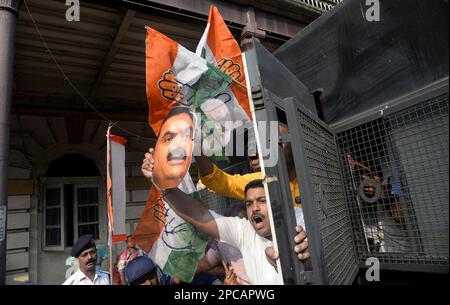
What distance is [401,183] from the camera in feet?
6.90

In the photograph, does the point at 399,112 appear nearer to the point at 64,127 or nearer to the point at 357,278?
the point at 357,278

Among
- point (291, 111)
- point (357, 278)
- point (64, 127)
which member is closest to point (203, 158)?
point (291, 111)

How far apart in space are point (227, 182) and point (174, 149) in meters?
0.74

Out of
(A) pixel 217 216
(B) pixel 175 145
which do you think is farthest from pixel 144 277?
(B) pixel 175 145

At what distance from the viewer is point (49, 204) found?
6.45 metres

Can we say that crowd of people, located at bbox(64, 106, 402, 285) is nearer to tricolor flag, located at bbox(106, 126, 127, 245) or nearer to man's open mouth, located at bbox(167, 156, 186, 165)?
man's open mouth, located at bbox(167, 156, 186, 165)

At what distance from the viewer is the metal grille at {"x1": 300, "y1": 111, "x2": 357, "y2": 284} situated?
1.71 m

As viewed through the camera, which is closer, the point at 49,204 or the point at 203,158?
the point at 203,158

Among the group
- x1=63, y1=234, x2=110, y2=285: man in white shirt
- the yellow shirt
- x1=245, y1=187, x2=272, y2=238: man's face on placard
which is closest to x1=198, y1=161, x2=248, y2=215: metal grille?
the yellow shirt

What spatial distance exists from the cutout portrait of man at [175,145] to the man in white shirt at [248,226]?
498mm

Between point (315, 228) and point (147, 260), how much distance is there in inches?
86.8

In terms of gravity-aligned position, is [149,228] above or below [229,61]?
below

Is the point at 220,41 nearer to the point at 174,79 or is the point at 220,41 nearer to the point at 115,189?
the point at 174,79

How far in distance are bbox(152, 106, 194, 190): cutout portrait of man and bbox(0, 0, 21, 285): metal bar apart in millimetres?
1444
